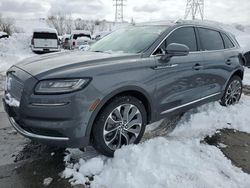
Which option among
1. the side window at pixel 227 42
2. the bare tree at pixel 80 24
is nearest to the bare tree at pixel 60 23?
the bare tree at pixel 80 24

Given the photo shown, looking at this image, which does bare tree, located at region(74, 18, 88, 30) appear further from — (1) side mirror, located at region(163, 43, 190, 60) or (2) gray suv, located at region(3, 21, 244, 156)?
(1) side mirror, located at region(163, 43, 190, 60)

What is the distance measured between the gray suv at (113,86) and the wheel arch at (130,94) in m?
0.01

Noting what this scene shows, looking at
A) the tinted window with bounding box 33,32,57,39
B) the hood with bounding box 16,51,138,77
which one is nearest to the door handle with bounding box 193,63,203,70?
the hood with bounding box 16,51,138,77

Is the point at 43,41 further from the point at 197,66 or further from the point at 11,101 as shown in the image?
the point at 11,101

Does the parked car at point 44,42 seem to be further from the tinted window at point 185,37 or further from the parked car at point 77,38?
the tinted window at point 185,37

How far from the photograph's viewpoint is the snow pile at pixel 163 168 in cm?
302

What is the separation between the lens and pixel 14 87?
10.9 feet

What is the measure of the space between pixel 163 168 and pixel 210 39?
9.69 feet

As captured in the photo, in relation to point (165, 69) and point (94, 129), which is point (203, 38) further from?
point (94, 129)

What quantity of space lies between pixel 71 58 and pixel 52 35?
16.8m

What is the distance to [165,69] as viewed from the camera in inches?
154

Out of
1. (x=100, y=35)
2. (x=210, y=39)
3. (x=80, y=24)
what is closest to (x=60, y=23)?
(x=80, y=24)

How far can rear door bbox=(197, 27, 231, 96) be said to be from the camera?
16.0 feet

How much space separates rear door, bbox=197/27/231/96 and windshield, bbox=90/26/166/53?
1.08m
